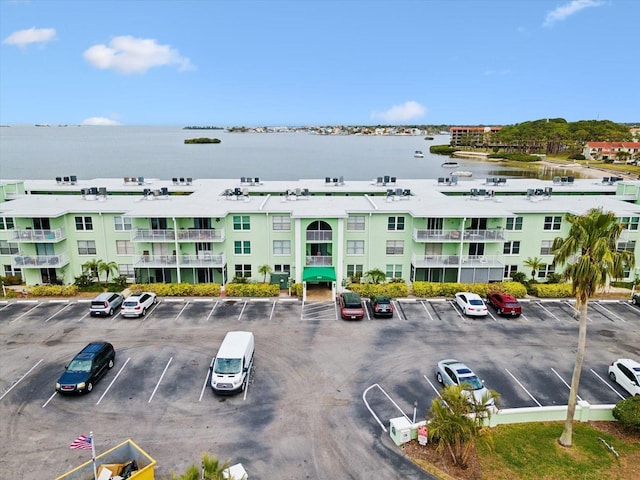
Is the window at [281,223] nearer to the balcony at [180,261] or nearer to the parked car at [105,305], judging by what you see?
the balcony at [180,261]

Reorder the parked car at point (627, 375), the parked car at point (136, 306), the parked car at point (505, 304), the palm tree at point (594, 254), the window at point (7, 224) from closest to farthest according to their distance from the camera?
the palm tree at point (594, 254), the parked car at point (627, 375), the parked car at point (136, 306), the parked car at point (505, 304), the window at point (7, 224)

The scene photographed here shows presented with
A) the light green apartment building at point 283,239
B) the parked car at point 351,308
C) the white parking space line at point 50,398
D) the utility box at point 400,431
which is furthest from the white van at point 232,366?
the light green apartment building at point 283,239

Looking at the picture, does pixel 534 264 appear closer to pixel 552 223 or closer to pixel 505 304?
pixel 552 223

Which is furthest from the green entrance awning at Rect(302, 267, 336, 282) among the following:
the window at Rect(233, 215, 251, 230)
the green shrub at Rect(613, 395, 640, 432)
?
the green shrub at Rect(613, 395, 640, 432)

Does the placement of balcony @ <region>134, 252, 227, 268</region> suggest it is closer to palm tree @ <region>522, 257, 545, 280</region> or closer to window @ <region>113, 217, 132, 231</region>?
window @ <region>113, 217, 132, 231</region>

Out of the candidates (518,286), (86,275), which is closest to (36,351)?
(86,275)

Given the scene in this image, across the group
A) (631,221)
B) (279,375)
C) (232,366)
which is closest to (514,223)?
(631,221)

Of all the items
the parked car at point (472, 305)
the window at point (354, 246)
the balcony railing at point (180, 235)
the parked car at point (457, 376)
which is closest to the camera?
the parked car at point (457, 376)

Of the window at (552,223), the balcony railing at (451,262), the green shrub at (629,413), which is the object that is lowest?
the green shrub at (629,413)
